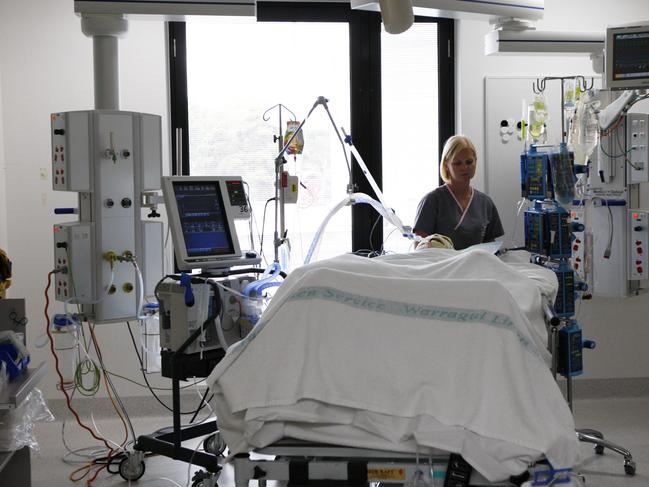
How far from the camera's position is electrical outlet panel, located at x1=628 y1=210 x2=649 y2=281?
4648 millimetres

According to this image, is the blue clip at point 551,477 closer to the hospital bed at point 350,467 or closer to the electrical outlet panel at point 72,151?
the hospital bed at point 350,467

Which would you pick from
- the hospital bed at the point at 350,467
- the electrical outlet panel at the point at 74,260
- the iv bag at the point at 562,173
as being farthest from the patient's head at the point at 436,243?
the hospital bed at the point at 350,467

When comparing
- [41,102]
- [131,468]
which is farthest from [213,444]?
[41,102]

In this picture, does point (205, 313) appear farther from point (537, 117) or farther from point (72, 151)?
point (537, 117)

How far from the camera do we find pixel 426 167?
5.10 metres

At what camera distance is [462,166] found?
4.41 metres

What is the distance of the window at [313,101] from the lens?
4.87 meters

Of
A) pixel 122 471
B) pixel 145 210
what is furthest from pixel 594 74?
pixel 122 471

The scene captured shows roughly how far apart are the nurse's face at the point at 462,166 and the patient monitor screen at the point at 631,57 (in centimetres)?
81

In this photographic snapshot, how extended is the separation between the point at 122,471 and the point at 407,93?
2685mm

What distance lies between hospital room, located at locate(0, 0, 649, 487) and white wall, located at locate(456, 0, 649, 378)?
0.01m

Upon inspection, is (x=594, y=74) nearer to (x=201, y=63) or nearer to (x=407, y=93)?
(x=407, y=93)

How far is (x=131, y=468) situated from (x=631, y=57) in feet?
10.0

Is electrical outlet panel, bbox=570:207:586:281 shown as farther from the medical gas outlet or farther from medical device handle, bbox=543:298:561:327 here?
the medical gas outlet
